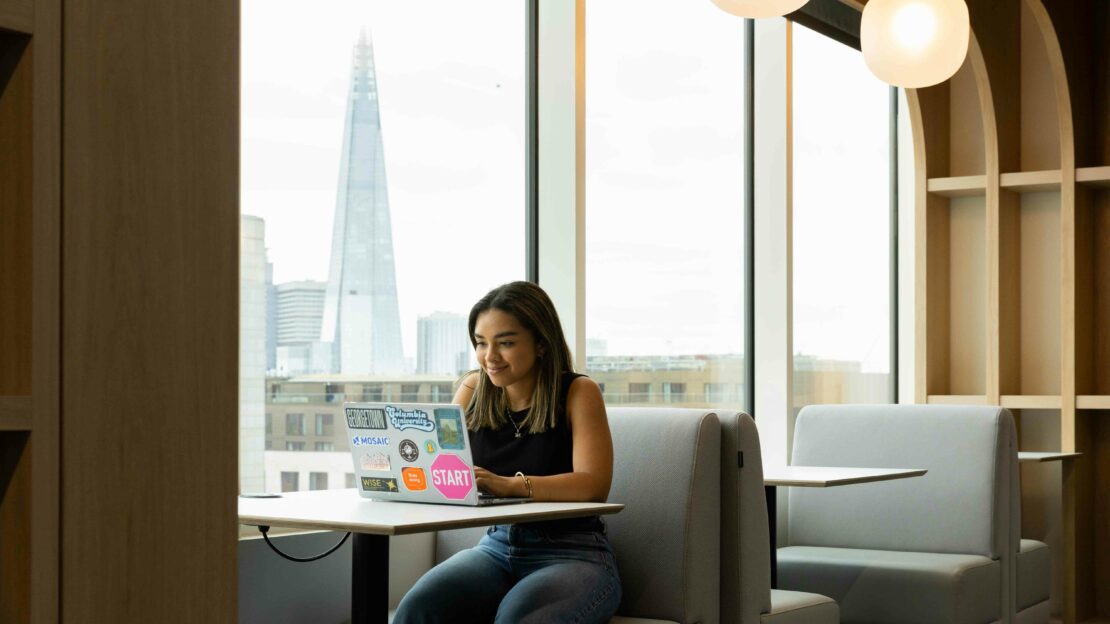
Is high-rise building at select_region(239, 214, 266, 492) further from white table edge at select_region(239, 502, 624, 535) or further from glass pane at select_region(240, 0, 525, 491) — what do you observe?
white table edge at select_region(239, 502, 624, 535)

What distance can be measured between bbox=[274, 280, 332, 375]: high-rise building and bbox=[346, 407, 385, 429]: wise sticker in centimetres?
65

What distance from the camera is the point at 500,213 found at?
12.8 ft

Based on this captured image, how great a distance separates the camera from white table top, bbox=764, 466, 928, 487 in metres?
3.38

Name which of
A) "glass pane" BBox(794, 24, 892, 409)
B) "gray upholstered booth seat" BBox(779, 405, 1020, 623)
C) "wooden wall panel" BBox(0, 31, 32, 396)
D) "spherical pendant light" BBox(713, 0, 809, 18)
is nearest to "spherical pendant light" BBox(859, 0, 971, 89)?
"spherical pendant light" BBox(713, 0, 809, 18)

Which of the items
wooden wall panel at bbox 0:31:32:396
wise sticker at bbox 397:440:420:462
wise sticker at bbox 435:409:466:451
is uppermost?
wooden wall panel at bbox 0:31:32:396

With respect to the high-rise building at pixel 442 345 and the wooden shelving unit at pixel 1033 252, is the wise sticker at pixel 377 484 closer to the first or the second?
the high-rise building at pixel 442 345

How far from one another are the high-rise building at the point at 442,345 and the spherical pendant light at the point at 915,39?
138 centimetres

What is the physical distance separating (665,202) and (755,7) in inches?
71.6

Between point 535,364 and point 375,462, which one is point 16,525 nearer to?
point 375,462

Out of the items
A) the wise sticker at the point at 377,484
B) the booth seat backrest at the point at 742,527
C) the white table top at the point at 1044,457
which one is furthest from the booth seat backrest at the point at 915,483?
the wise sticker at the point at 377,484

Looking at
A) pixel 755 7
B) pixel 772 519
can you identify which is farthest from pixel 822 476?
pixel 755 7

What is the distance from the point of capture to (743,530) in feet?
10.0

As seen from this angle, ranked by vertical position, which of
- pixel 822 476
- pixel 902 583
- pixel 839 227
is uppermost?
pixel 839 227

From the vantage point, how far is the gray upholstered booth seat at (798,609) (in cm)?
312
